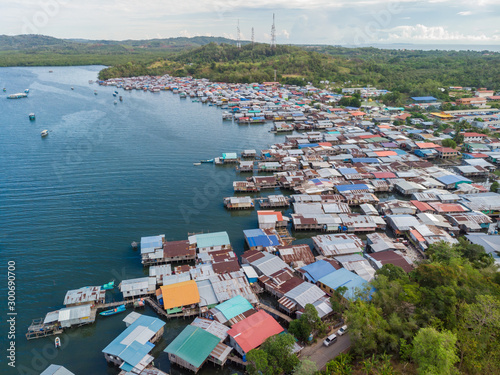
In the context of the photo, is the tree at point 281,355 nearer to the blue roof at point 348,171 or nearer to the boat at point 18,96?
the blue roof at point 348,171

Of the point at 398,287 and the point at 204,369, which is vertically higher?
the point at 398,287

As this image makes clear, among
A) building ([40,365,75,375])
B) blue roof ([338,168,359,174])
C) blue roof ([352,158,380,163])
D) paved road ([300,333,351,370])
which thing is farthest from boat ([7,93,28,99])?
paved road ([300,333,351,370])

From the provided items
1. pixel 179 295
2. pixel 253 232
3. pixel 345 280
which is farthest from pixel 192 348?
pixel 253 232

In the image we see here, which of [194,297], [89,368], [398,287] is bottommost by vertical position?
[89,368]

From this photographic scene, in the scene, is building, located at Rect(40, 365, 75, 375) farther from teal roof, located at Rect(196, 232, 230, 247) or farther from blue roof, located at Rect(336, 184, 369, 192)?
blue roof, located at Rect(336, 184, 369, 192)

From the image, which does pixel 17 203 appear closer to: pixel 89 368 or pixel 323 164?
pixel 89 368

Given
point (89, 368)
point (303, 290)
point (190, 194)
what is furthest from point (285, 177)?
point (89, 368)

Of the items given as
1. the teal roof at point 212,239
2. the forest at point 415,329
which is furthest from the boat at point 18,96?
the forest at point 415,329
